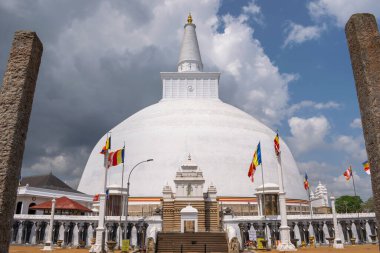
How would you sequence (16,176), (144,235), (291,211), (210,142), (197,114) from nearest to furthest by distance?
(16,176), (144,235), (291,211), (210,142), (197,114)

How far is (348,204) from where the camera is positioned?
262ft

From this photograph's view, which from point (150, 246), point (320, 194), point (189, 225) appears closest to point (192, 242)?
point (150, 246)

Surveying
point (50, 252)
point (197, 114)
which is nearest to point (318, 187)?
point (197, 114)

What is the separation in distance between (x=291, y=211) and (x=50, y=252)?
1193 inches

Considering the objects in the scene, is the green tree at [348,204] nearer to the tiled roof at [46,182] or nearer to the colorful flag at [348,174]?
the colorful flag at [348,174]

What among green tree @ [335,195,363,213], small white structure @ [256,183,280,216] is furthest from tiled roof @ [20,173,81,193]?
green tree @ [335,195,363,213]

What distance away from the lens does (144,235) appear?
117 ft

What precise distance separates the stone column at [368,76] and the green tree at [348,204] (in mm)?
74341

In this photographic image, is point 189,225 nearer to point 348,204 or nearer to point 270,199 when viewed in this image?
point 270,199

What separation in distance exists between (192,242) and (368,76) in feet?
71.6

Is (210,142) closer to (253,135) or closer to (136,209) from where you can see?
(253,135)

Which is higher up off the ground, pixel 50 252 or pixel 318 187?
pixel 318 187

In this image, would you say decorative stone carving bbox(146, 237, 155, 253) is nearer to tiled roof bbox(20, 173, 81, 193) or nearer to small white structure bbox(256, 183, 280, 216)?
small white structure bbox(256, 183, 280, 216)

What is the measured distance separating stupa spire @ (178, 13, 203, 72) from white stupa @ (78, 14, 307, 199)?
31.3 feet
